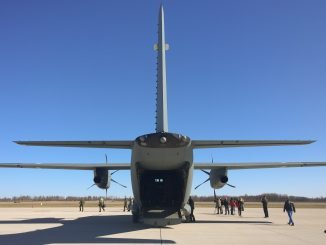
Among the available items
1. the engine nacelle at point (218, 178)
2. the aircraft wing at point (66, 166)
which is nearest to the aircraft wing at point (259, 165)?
the engine nacelle at point (218, 178)

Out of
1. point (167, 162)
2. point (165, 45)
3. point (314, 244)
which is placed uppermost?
point (165, 45)

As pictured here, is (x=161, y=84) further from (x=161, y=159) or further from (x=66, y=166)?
(x=66, y=166)

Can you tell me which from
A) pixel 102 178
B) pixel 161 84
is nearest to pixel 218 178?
pixel 102 178

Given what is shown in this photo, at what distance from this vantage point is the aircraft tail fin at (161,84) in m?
11.4

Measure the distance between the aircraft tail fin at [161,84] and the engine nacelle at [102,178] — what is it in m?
8.21

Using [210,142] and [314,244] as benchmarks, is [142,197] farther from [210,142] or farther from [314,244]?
[314,244]

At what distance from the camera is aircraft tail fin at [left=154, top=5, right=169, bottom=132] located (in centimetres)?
1141

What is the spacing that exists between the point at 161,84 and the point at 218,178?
863 cm

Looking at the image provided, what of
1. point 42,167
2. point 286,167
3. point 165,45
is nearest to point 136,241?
point 165,45

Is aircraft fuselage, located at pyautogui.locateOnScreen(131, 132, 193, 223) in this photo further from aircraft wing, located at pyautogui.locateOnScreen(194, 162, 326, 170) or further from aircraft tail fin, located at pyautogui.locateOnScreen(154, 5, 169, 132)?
aircraft wing, located at pyautogui.locateOnScreen(194, 162, 326, 170)

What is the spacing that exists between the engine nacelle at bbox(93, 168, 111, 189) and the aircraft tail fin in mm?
8209

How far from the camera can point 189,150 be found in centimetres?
1139

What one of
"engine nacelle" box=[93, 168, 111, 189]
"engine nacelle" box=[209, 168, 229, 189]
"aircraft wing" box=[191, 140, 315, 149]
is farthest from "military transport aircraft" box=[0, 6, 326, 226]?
"engine nacelle" box=[93, 168, 111, 189]

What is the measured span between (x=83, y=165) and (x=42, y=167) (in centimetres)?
233
